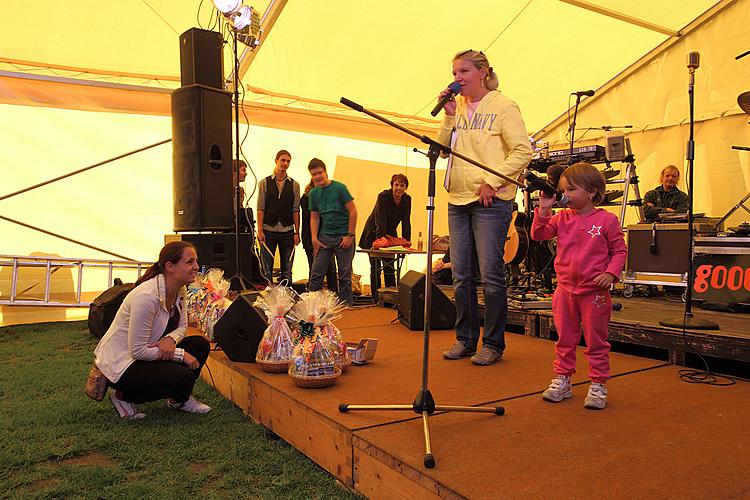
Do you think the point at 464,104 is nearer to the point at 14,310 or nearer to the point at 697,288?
the point at 697,288

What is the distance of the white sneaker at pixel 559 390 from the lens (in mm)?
2248

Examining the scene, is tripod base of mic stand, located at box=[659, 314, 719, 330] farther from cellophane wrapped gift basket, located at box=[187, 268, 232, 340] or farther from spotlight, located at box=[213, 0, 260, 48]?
spotlight, located at box=[213, 0, 260, 48]

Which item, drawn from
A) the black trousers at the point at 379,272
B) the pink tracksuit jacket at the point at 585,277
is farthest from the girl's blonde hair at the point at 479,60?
the black trousers at the point at 379,272

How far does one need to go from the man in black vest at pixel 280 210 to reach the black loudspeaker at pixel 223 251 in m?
0.54

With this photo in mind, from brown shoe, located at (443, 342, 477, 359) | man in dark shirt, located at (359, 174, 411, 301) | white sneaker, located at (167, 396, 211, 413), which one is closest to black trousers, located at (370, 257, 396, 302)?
man in dark shirt, located at (359, 174, 411, 301)

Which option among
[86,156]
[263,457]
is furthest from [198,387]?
[86,156]

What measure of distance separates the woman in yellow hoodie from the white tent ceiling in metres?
3.76

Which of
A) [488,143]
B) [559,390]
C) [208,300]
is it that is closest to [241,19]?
[208,300]

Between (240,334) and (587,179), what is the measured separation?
1.86 m

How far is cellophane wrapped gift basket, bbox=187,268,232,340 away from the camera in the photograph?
12.1 ft

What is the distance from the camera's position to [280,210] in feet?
18.5

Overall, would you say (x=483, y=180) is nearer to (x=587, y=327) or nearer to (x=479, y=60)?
(x=479, y=60)

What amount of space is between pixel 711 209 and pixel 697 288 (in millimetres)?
3360

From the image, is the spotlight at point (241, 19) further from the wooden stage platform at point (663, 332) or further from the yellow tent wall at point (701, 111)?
the yellow tent wall at point (701, 111)
